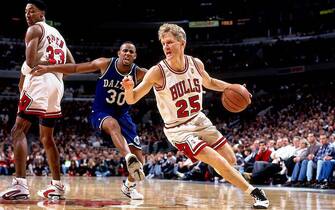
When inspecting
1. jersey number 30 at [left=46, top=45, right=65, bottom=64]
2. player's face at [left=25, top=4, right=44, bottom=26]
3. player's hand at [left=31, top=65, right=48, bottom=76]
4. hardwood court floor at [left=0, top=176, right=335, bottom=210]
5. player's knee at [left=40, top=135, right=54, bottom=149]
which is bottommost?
hardwood court floor at [left=0, top=176, right=335, bottom=210]

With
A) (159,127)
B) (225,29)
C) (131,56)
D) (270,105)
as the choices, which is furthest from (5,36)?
(131,56)

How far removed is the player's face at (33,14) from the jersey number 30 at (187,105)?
1.78m

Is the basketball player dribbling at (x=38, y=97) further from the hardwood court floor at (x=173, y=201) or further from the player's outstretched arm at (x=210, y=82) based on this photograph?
the player's outstretched arm at (x=210, y=82)

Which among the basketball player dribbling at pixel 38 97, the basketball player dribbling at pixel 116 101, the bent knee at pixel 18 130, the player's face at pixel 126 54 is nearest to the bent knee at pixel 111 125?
the basketball player dribbling at pixel 116 101

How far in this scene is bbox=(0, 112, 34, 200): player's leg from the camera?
5.11 m

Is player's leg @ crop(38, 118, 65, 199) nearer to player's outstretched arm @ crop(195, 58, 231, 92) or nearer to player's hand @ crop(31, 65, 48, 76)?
player's hand @ crop(31, 65, 48, 76)

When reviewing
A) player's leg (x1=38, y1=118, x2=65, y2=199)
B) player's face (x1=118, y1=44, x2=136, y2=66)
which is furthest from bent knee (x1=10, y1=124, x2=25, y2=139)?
player's face (x1=118, y1=44, x2=136, y2=66)

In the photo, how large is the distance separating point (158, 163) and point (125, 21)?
21337 mm

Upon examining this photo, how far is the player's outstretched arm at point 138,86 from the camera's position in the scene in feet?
15.1

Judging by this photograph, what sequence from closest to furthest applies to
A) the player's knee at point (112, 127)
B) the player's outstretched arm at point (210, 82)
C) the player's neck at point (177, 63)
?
the player's neck at point (177, 63) < the player's outstretched arm at point (210, 82) < the player's knee at point (112, 127)

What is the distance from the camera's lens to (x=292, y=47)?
99.4ft

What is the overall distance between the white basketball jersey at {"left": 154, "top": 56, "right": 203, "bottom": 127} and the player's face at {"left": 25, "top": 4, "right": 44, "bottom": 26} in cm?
146

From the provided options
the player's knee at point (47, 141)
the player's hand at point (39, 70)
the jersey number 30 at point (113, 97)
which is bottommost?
the player's knee at point (47, 141)

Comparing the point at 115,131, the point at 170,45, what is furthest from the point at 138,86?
the point at 115,131
